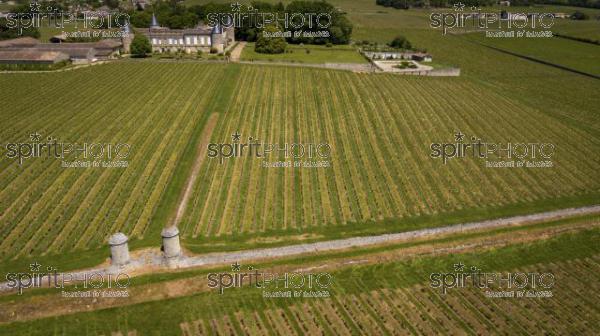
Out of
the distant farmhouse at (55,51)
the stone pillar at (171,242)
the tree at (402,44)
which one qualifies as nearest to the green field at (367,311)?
the stone pillar at (171,242)

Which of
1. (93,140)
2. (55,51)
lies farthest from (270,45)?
(93,140)

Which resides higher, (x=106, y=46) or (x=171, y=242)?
(x=106, y=46)

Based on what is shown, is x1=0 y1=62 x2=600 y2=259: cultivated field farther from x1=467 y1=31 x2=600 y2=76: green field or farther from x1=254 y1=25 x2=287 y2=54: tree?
x1=467 y1=31 x2=600 y2=76: green field

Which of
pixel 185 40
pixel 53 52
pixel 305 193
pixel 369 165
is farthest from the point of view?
pixel 185 40

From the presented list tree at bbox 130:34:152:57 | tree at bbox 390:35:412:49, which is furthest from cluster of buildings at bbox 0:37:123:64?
tree at bbox 390:35:412:49

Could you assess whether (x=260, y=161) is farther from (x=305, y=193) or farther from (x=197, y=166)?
(x=305, y=193)

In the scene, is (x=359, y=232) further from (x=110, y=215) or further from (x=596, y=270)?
(x=110, y=215)

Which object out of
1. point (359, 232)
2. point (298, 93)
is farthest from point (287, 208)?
point (298, 93)

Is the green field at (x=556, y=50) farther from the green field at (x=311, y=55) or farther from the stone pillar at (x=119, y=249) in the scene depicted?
the stone pillar at (x=119, y=249)
